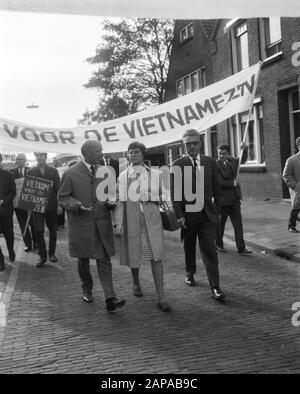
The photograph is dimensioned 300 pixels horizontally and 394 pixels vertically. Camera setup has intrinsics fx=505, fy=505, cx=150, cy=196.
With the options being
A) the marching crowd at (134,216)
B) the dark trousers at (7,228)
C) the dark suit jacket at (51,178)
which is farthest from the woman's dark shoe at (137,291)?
the dark trousers at (7,228)

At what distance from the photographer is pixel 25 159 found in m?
11.8

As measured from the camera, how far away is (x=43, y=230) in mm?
8406

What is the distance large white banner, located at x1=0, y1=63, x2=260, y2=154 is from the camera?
6566 millimetres

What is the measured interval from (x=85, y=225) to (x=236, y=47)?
1424cm

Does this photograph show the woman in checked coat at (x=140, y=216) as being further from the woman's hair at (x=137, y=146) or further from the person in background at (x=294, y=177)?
the person in background at (x=294, y=177)

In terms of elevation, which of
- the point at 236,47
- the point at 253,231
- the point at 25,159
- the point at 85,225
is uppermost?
the point at 236,47

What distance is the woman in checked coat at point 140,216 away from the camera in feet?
18.1

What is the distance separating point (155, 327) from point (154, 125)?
275 centimetres

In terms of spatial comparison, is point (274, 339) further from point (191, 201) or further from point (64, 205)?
point (64, 205)

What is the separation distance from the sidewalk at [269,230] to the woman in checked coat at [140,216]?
115 inches

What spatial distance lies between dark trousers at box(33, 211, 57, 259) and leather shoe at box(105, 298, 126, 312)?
9.92 ft

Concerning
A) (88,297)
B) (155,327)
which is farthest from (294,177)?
(155,327)

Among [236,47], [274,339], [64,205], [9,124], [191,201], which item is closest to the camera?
[274,339]
